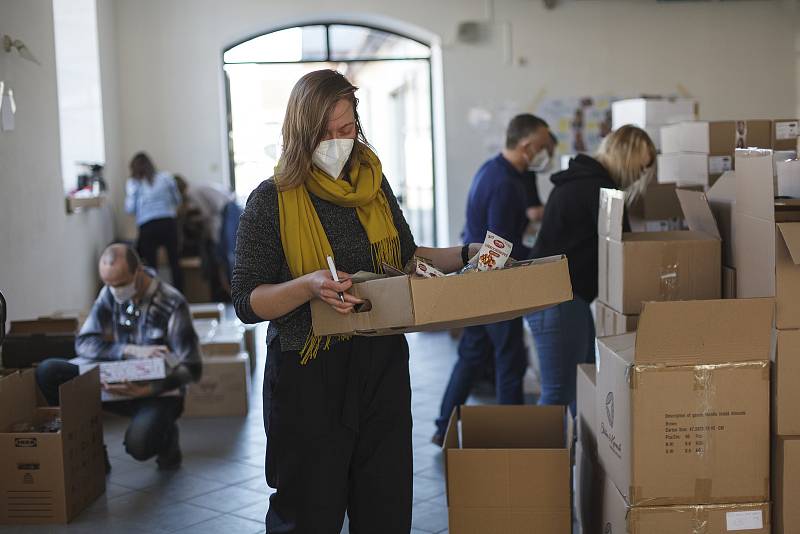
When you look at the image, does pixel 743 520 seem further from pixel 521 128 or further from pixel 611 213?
pixel 521 128

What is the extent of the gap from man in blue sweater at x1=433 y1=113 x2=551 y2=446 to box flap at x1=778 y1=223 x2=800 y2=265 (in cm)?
188

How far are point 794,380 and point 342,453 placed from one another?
3.59ft

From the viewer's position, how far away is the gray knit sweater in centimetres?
222

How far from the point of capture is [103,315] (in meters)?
4.12

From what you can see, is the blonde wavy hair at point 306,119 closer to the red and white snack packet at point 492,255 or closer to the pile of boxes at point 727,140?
the red and white snack packet at point 492,255

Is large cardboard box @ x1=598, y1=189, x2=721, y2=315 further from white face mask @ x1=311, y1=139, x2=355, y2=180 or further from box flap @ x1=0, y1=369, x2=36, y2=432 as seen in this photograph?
box flap @ x1=0, y1=369, x2=36, y2=432

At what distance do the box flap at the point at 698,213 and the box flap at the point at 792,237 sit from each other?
0.46 metres

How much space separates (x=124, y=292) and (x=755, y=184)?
2.57 m

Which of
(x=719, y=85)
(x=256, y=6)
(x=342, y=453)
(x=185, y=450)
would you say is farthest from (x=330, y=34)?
(x=342, y=453)

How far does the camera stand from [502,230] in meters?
4.20

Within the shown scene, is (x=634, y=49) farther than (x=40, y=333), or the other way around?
(x=634, y=49)

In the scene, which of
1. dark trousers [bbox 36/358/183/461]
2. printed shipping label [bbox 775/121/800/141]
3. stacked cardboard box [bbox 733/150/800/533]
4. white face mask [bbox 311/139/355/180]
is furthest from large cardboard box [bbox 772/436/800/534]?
dark trousers [bbox 36/358/183/461]

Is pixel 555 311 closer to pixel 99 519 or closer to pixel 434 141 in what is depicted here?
pixel 99 519

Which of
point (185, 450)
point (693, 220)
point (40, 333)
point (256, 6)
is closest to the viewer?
point (693, 220)
